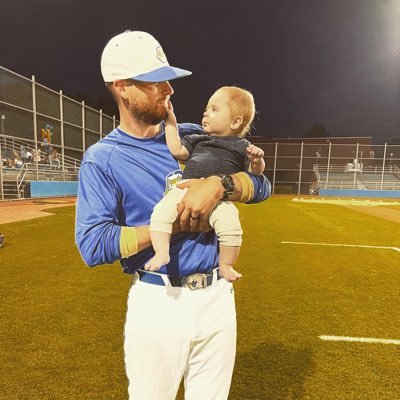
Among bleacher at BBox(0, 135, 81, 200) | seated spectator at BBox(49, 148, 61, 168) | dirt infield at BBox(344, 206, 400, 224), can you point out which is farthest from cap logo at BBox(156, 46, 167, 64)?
seated spectator at BBox(49, 148, 61, 168)

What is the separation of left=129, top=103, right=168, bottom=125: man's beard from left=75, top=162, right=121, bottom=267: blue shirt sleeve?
308 millimetres

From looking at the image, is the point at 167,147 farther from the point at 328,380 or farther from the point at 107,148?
the point at 328,380

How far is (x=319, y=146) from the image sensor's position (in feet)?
149

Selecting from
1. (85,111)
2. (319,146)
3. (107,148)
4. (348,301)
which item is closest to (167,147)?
(107,148)

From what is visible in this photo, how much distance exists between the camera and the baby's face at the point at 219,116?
6.10 ft

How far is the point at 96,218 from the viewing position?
4.77 ft

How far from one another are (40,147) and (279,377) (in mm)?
22639

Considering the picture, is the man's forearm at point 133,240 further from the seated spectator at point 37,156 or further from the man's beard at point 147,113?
the seated spectator at point 37,156

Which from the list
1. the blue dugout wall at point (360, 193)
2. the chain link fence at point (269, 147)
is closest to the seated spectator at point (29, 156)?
the chain link fence at point (269, 147)

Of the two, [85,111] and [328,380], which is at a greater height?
[85,111]

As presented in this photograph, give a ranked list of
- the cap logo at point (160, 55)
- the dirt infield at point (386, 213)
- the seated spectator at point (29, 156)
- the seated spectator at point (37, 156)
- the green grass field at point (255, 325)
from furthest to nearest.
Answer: the seated spectator at point (29, 156) < the seated spectator at point (37, 156) < the dirt infield at point (386, 213) < the green grass field at point (255, 325) < the cap logo at point (160, 55)

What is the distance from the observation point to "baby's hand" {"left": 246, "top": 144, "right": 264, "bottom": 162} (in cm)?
178

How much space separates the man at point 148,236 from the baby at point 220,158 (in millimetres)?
57

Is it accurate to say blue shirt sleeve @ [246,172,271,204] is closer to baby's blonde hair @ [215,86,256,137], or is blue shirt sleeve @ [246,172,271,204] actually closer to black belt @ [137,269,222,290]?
baby's blonde hair @ [215,86,256,137]
